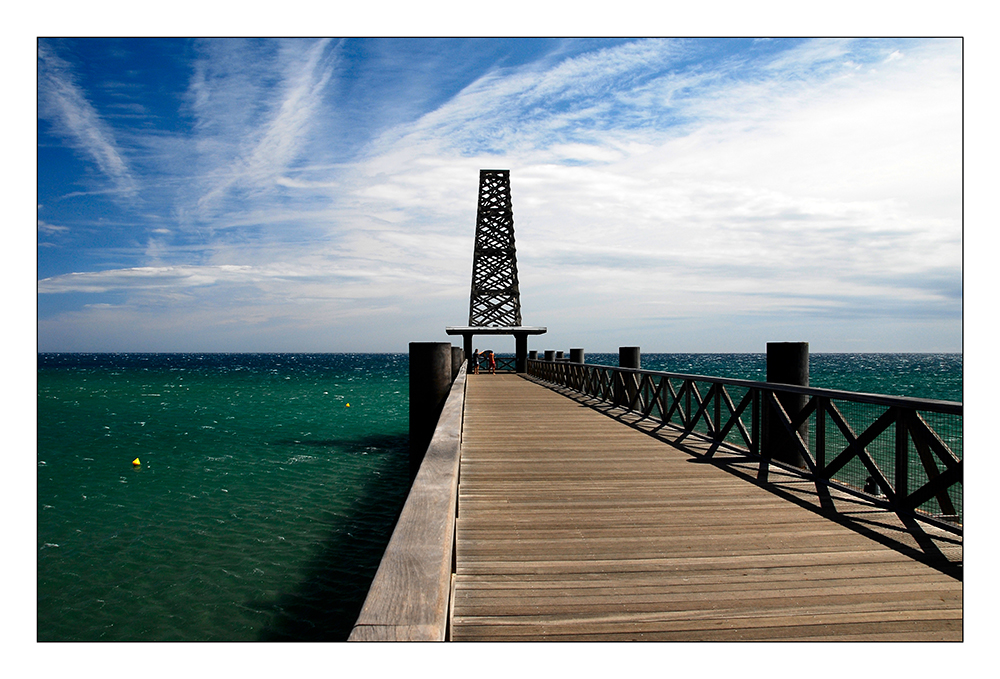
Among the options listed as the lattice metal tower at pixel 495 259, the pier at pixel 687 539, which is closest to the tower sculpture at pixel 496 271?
the lattice metal tower at pixel 495 259

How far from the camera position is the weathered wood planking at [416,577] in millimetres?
2041

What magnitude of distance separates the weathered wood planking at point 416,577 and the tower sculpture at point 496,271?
88.5 ft

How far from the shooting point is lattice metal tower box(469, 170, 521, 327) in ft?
108

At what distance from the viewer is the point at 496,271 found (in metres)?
34.1

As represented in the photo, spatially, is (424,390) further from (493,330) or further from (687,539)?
(493,330)

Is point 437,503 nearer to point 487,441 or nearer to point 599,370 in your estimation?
point 487,441

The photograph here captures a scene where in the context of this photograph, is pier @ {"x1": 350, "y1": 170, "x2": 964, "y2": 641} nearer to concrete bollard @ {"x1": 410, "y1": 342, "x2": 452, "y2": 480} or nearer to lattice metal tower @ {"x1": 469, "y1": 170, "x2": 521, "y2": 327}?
concrete bollard @ {"x1": 410, "y1": 342, "x2": 452, "y2": 480}

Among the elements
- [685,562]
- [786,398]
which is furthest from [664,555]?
[786,398]

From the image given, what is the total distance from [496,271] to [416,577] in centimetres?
3210

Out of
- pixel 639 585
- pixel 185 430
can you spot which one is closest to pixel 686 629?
pixel 639 585

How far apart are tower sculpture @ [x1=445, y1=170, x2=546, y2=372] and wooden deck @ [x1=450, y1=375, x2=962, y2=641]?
2448 cm

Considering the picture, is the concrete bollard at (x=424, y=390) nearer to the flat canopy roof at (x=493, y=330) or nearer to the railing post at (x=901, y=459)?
the railing post at (x=901, y=459)

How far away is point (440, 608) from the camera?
2168 mm

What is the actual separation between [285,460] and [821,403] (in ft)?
54.9
